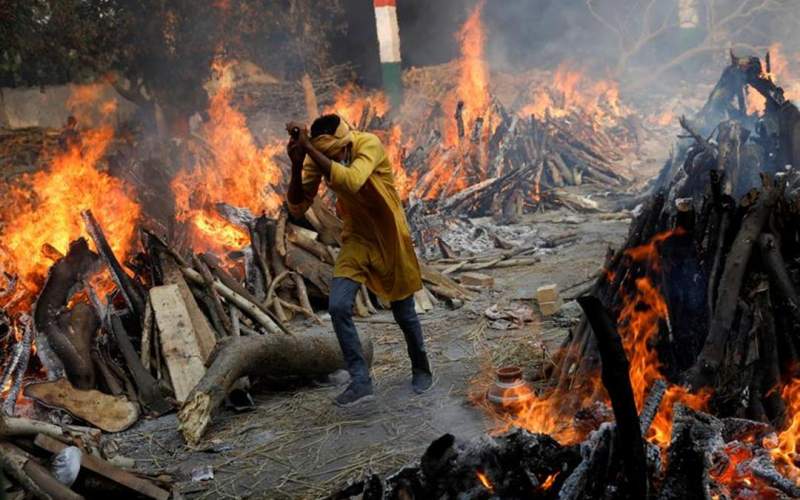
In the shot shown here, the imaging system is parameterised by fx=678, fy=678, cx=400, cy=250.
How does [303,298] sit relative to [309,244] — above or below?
below

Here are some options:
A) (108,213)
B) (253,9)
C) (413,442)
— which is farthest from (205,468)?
(253,9)

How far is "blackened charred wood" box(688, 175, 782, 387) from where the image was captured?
152 inches

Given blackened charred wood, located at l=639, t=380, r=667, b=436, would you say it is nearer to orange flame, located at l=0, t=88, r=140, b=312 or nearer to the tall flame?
orange flame, located at l=0, t=88, r=140, b=312

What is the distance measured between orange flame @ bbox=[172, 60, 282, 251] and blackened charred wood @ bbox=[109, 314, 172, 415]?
3799 millimetres

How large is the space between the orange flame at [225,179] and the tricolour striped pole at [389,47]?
4.83 meters

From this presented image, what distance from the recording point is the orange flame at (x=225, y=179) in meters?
10.4

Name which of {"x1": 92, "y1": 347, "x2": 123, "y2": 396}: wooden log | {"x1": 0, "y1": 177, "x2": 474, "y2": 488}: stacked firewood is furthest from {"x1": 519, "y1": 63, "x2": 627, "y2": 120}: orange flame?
{"x1": 92, "y1": 347, "x2": 123, "y2": 396}: wooden log

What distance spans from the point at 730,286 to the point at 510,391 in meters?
1.64

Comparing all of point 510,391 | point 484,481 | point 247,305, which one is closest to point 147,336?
point 247,305

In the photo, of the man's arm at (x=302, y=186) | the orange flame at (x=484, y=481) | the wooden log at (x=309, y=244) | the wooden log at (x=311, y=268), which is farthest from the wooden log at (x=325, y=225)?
the orange flame at (x=484, y=481)

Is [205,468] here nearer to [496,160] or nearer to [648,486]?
[648,486]

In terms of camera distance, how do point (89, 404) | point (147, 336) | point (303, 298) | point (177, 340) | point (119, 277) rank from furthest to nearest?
point (303, 298) < point (119, 277) < point (147, 336) < point (177, 340) < point (89, 404)

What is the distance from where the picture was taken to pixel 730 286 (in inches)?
158

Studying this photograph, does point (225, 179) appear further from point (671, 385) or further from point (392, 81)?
point (671, 385)
